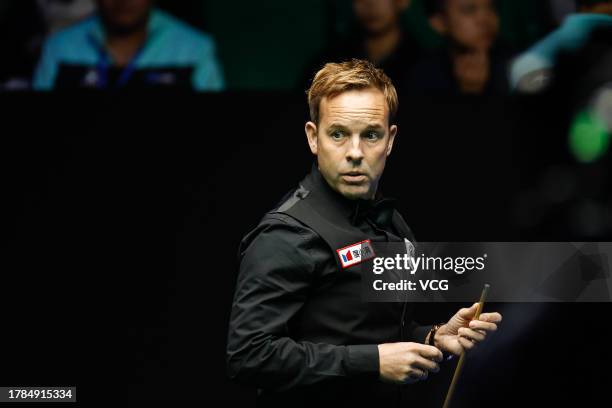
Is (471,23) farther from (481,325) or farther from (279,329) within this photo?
(279,329)

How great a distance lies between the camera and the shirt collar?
224 centimetres

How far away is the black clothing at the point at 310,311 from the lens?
2012 mm

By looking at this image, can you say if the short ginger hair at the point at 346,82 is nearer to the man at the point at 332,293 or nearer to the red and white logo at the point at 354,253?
the man at the point at 332,293

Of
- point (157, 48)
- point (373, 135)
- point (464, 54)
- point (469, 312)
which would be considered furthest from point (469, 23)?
point (469, 312)

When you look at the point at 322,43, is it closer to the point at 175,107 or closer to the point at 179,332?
the point at 175,107

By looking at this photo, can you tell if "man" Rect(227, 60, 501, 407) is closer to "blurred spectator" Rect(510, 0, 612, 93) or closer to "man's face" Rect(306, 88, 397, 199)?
"man's face" Rect(306, 88, 397, 199)

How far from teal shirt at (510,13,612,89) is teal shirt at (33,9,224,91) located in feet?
4.70

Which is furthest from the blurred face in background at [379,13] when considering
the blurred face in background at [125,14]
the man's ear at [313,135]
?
the man's ear at [313,135]

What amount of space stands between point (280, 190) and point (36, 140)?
1132mm

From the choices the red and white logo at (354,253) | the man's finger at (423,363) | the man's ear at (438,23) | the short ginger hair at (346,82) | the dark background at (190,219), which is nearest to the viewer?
the man's finger at (423,363)

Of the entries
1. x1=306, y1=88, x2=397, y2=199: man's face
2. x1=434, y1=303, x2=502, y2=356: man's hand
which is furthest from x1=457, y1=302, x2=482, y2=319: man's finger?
x1=306, y1=88, x2=397, y2=199: man's face

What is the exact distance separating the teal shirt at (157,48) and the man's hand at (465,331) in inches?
75.1

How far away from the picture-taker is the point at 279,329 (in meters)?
Result: 2.03

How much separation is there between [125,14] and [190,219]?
105 centimetres
